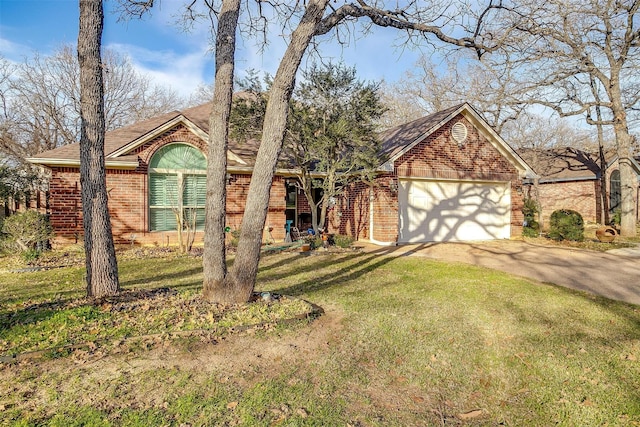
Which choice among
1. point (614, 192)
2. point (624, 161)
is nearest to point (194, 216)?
point (624, 161)

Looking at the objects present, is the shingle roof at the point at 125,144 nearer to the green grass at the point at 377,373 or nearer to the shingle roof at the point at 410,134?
the shingle roof at the point at 410,134

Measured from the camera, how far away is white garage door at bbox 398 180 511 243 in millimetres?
12844

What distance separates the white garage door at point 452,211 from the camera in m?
12.8

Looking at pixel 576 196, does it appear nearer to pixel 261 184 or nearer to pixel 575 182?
pixel 575 182

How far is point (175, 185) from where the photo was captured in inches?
466

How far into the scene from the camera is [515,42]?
22.8 feet

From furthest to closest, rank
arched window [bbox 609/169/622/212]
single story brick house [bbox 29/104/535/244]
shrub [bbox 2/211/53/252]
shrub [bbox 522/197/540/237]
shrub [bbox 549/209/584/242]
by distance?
arched window [bbox 609/169/622/212]
shrub [bbox 522/197/540/237]
shrub [bbox 549/209/584/242]
single story brick house [bbox 29/104/535/244]
shrub [bbox 2/211/53/252]

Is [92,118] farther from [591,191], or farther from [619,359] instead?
[591,191]

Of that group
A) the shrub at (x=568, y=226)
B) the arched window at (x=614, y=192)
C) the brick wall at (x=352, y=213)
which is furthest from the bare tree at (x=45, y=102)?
the arched window at (x=614, y=192)

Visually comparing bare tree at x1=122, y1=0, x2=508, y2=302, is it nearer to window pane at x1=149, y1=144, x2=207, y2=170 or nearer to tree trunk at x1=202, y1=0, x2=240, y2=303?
tree trunk at x1=202, y1=0, x2=240, y2=303

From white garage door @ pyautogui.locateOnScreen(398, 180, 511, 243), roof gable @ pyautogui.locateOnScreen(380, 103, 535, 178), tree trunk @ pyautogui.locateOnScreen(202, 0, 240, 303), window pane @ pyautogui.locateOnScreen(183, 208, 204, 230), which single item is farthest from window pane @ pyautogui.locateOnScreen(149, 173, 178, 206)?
white garage door @ pyautogui.locateOnScreen(398, 180, 511, 243)

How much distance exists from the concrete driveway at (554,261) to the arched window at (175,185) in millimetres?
5679

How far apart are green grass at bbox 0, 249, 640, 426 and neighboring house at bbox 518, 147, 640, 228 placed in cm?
1700

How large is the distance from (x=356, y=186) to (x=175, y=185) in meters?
6.15
